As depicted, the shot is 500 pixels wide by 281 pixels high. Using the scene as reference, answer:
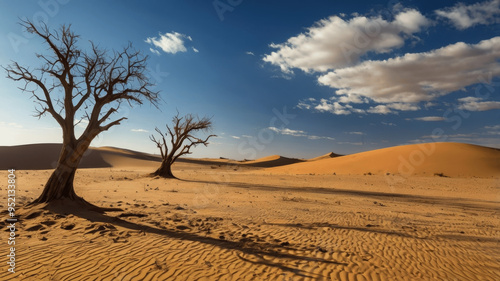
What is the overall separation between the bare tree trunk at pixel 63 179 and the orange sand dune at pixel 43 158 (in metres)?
43.7

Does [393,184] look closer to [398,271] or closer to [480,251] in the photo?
[480,251]

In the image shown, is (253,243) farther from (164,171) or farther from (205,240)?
(164,171)

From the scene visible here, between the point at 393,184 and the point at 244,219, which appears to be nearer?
the point at 244,219

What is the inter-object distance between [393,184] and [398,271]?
24590 millimetres

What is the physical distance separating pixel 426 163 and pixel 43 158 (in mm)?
66205

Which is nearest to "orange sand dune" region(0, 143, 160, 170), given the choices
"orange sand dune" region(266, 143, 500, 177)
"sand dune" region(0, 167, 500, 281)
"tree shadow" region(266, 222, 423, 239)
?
"orange sand dune" region(266, 143, 500, 177)

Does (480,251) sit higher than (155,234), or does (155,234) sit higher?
(155,234)

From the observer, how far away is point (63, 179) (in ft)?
32.1

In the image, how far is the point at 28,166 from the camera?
4569 centimetres

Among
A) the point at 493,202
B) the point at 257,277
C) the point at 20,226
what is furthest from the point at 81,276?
the point at 493,202

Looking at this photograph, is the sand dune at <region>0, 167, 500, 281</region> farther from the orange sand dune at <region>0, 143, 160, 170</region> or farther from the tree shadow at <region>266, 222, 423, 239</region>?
the orange sand dune at <region>0, 143, 160, 170</region>

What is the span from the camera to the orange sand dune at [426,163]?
115 feet

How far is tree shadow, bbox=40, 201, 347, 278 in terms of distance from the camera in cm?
622

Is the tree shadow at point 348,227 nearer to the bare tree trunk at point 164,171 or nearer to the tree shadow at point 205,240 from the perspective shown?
the tree shadow at point 205,240
